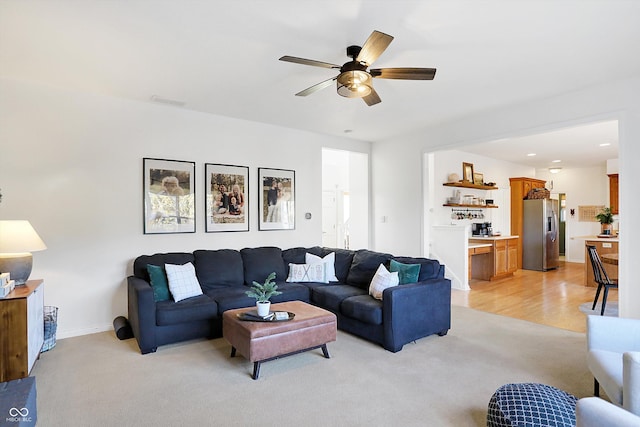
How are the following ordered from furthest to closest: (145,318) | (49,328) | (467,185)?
(467,185) → (49,328) → (145,318)

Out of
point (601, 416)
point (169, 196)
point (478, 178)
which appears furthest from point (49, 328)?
point (478, 178)

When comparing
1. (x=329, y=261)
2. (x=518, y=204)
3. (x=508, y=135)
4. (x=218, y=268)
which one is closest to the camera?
(x=218, y=268)

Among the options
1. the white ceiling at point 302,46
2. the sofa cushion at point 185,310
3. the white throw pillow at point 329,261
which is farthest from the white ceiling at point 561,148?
the sofa cushion at point 185,310

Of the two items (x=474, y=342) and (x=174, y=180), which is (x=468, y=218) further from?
(x=174, y=180)

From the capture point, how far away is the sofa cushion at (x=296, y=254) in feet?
16.1

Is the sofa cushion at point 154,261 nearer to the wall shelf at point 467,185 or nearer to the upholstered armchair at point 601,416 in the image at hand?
the upholstered armchair at point 601,416

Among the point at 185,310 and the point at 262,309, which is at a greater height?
the point at 262,309

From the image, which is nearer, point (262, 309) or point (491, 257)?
point (262, 309)

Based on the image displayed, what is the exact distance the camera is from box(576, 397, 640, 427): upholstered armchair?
1.20 meters

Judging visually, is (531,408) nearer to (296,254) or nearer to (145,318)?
(145,318)

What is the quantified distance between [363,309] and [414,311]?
0.52 m

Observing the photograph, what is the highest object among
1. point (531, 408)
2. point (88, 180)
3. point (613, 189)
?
point (613, 189)

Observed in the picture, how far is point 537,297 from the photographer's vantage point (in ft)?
18.0

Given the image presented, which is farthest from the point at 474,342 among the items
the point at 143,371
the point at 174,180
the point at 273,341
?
the point at 174,180
